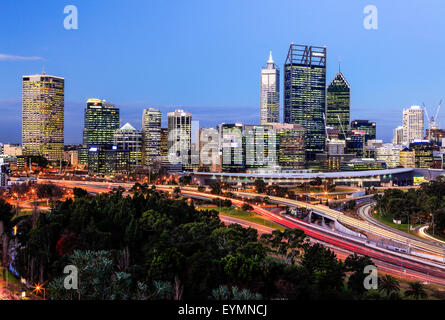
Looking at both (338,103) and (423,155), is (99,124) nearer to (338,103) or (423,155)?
(338,103)

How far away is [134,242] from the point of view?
18344 millimetres

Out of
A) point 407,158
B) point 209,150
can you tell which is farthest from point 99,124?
point 407,158

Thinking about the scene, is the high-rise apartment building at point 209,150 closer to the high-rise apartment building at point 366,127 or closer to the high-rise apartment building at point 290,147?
the high-rise apartment building at point 290,147

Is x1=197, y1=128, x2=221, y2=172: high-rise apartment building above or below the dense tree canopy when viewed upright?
above

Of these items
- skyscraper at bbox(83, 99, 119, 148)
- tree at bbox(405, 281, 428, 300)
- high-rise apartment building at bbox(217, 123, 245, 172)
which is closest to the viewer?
tree at bbox(405, 281, 428, 300)

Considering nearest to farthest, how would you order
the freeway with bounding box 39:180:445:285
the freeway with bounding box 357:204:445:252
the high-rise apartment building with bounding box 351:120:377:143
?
the freeway with bounding box 39:180:445:285
the freeway with bounding box 357:204:445:252
the high-rise apartment building with bounding box 351:120:377:143

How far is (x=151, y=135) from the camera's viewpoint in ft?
399

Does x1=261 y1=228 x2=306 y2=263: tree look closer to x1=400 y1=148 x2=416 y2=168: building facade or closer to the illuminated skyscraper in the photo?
x1=400 y1=148 x2=416 y2=168: building facade

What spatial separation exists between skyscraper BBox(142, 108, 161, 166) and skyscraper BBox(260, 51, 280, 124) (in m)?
60.8

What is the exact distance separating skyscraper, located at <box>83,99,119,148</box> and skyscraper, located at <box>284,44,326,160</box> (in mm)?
58700

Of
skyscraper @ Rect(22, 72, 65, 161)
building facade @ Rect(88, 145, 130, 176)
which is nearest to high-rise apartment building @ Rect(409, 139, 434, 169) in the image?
building facade @ Rect(88, 145, 130, 176)

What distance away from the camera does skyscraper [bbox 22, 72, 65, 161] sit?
336 feet

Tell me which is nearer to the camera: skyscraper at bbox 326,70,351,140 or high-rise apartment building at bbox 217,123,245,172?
high-rise apartment building at bbox 217,123,245,172

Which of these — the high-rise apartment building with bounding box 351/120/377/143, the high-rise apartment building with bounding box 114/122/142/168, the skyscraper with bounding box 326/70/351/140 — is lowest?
the high-rise apartment building with bounding box 114/122/142/168
